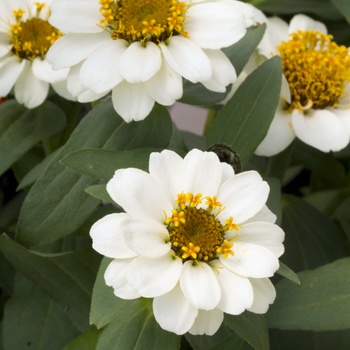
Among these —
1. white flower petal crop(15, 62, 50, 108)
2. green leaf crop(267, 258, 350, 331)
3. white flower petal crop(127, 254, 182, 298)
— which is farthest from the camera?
white flower petal crop(15, 62, 50, 108)

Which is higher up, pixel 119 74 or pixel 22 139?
pixel 119 74

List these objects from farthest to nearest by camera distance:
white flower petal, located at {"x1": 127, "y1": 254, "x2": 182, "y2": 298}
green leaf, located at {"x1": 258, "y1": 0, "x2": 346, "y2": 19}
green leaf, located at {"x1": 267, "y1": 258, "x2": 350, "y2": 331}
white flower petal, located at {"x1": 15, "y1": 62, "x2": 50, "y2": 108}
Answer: green leaf, located at {"x1": 258, "y1": 0, "x2": 346, "y2": 19}
white flower petal, located at {"x1": 15, "y1": 62, "x2": 50, "y2": 108}
green leaf, located at {"x1": 267, "y1": 258, "x2": 350, "y2": 331}
white flower petal, located at {"x1": 127, "y1": 254, "x2": 182, "y2": 298}

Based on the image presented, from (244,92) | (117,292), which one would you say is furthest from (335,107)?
(117,292)

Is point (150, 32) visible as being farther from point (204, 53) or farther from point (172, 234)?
point (172, 234)

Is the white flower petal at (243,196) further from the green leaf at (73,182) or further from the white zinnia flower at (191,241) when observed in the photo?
the green leaf at (73,182)

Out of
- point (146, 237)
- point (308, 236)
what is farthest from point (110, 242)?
point (308, 236)

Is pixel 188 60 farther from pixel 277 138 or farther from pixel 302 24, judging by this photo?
pixel 302 24

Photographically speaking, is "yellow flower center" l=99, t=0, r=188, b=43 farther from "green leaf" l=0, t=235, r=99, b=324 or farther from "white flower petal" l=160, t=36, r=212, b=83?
"green leaf" l=0, t=235, r=99, b=324

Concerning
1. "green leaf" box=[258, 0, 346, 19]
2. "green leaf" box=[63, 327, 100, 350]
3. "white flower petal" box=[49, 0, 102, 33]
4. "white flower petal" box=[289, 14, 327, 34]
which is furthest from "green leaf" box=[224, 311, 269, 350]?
"green leaf" box=[258, 0, 346, 19]
